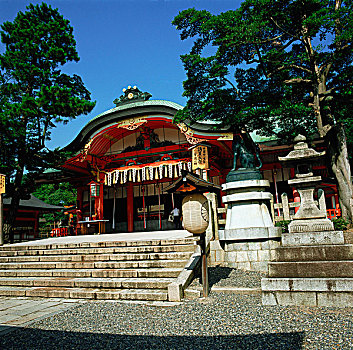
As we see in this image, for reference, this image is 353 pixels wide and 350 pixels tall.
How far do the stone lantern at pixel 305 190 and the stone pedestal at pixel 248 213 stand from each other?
112 centimetres

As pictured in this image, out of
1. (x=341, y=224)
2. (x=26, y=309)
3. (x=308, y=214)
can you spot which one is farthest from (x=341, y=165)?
(x=26, y=309)

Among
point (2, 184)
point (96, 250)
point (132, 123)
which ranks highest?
point (132, 123)

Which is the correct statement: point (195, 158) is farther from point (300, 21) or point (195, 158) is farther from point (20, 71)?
point (20, 71)

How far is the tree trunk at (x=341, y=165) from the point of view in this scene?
7.74 meters

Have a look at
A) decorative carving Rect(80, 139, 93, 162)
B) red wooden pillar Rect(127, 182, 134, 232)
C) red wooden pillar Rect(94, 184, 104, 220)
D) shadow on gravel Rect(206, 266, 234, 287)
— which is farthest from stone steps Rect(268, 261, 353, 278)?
red wooden pillar Rect(127, 182, 134, 232)

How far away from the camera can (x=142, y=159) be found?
15805mm

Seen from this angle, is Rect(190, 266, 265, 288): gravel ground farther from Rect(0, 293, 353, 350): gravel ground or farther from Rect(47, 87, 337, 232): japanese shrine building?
Rect(47, 87, 337, 232): japanese shrine building

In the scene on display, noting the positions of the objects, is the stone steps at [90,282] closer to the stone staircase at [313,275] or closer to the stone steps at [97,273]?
the stone steps at [97,273]

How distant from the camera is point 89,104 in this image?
42.8 feet

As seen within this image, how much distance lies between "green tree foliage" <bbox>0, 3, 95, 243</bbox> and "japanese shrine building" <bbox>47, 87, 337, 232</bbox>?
1.85 metres

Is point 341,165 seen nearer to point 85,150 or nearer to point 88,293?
point 88,293


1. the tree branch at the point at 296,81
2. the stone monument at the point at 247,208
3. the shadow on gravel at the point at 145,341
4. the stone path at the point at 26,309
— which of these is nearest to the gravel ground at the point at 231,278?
the stone monument at the point at 247,208

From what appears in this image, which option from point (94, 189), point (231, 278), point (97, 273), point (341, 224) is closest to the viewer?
point (231, 278)

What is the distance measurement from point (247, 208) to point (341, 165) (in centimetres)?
294
